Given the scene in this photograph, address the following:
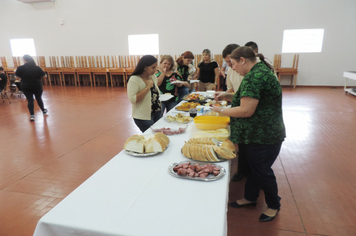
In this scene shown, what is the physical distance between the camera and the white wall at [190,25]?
955cm

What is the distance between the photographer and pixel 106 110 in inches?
263

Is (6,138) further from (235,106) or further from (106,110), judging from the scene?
(235,106)


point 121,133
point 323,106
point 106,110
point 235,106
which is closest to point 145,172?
point 235,106

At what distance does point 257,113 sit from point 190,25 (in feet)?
32.2

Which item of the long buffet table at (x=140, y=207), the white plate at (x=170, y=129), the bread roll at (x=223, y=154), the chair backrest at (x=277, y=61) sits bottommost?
the long buffet table at (x=140, y=207)

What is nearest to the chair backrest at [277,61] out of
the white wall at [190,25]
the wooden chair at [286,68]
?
the wooden chair at [286,68]

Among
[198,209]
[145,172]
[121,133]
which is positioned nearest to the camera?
[198,209]

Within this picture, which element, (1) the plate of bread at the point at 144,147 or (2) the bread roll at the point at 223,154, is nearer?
(2) the bread roll at the point at 223,154

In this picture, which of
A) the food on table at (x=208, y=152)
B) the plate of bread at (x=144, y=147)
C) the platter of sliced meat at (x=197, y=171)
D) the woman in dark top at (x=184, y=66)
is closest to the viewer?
the platter of sliced meat at (x=197, y=171)

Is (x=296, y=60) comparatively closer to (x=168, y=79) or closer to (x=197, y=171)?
(x=168, y=79)

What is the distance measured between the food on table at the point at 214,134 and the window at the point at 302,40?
9.62 m

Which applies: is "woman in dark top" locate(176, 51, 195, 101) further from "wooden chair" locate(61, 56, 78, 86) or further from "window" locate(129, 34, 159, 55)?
"wooden chair" locate(61, 56, 78, 86)

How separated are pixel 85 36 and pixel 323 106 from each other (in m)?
11.1

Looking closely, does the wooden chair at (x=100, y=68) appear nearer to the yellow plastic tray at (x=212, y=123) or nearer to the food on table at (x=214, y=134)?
the yellow plastic tray at (x=212, y=123)
